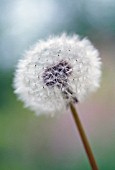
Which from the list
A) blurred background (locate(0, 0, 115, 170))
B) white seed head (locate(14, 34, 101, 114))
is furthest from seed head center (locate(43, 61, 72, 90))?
blurred background (locate(0, 0, 115, 170))

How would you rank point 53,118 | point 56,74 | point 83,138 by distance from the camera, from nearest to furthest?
Answer: point 83,138 → point 56,74 → point 53,118

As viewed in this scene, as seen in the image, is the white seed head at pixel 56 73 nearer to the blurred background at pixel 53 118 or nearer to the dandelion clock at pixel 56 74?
the dandelion clock at pixel 56 74

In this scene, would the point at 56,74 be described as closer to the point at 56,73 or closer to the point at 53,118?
the point at 56,73

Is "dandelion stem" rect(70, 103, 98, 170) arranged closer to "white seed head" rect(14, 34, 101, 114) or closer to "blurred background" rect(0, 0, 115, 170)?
"white seed head" rect(14, 34, 101, 114)

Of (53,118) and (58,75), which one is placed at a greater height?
(53,118)

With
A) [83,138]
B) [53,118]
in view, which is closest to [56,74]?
[83,138]

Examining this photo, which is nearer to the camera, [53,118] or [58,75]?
[58,75]

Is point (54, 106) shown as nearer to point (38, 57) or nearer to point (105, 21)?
point (38, 57)

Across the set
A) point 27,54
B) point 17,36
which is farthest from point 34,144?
point 27,54
